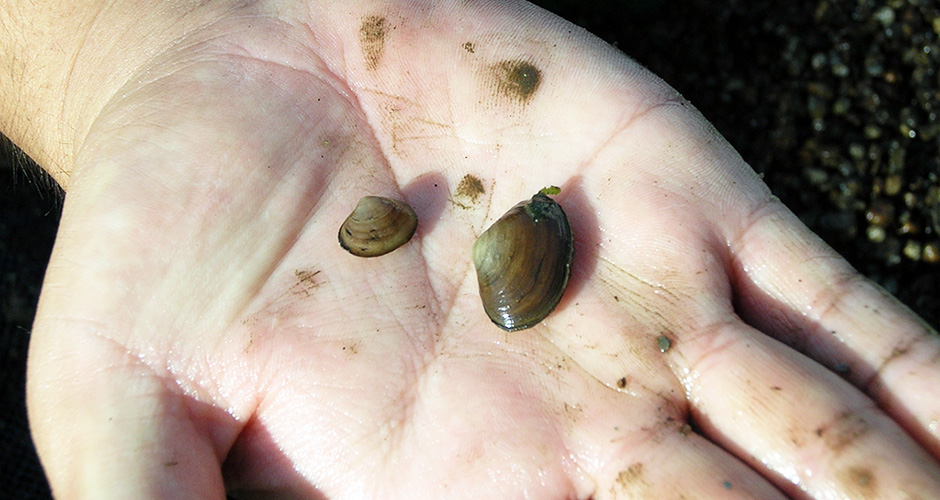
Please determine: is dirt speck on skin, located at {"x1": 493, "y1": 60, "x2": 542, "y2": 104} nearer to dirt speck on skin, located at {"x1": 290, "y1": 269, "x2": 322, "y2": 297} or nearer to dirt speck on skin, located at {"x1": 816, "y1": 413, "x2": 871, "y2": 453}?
dirt speck on skin, located at {"x1": 290, "y1": 269, "x2": 322, "y2": 297}

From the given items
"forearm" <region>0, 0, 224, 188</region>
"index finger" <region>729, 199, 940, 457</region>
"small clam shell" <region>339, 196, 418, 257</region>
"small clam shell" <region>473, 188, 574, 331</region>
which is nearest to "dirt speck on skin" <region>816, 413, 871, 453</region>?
"index finger" <region>729, 199, 940, 457</region>

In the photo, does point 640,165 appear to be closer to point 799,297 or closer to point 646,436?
point 799,297

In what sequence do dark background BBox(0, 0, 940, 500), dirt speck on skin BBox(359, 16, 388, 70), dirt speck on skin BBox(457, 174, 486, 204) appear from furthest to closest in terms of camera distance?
dark background BBox(0, 0, 940, 500) < dirt speck on skin BBox(359, 16, 388, 70) < dirt speck on skin BBox(457, 174, 486, 204)

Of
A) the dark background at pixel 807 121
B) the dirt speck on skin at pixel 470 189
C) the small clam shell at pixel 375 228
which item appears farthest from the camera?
the dark background at pixel 807 121

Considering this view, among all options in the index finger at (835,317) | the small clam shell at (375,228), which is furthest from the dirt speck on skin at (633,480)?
the small clam shell at (375,228)

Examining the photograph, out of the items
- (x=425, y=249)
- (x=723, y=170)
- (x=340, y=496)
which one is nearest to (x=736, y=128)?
(x=723, y=170)

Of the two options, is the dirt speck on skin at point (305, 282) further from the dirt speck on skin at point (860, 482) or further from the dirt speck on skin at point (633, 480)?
the dirt speck on skin at point (860, 482)
